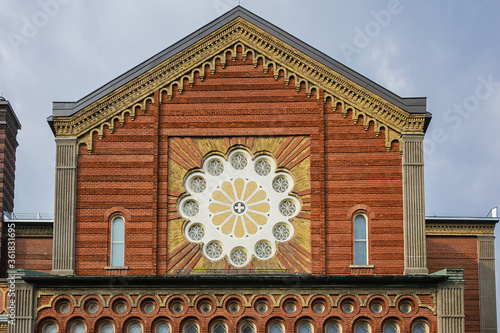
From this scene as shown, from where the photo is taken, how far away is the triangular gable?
40.9 metres

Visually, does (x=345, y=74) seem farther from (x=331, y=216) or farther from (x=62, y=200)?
(x=62, y=200)

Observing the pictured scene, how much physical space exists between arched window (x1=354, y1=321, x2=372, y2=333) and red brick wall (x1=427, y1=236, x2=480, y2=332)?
30.3ft

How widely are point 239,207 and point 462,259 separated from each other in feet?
42.8

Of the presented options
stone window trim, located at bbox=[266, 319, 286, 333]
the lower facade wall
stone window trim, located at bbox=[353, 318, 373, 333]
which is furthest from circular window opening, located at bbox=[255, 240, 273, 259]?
stone window trim, located at bbox=[353, 318, 373, 333]

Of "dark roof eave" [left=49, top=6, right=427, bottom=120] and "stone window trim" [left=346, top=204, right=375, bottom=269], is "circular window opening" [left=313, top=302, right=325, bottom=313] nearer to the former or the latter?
"stone window trim" [left=346, top=204, right=375, bottom=269]

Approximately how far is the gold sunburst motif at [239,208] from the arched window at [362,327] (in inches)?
229

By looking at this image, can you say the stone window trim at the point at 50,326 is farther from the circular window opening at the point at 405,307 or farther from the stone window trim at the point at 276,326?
the circular window opening at the point at 405,307

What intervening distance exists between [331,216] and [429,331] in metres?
6.12

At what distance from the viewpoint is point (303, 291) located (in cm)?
3844

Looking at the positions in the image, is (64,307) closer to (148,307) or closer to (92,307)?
(92,307)

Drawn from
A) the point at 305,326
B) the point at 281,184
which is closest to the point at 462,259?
the point at 281,184

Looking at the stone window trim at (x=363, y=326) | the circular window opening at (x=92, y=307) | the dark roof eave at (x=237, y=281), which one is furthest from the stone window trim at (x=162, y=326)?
the stone window trim at (x=363, y=326)

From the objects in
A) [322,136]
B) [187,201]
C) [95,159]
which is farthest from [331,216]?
[95,159]

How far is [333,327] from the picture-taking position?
38469mm
